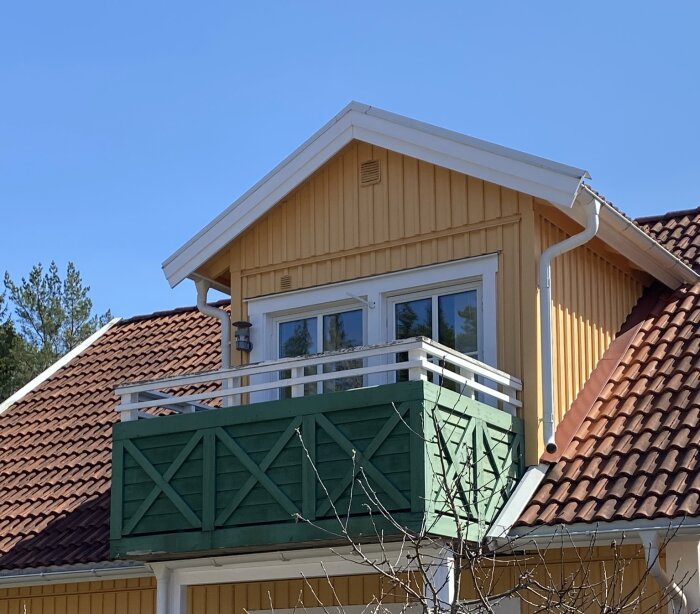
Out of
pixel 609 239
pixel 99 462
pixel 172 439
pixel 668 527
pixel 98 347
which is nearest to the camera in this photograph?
pixel 668 527

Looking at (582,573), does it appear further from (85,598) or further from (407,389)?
(85,598)

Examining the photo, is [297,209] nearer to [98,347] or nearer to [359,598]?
[359,598]

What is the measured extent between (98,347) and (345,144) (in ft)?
22.2

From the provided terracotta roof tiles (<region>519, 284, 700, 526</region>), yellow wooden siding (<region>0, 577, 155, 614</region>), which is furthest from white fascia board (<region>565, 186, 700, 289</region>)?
yellow wooden siding (<region>0, 577, 155, 614</region>)

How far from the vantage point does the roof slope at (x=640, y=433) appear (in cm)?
1065

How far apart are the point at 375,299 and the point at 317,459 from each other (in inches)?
87.5

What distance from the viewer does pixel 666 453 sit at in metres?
11.1

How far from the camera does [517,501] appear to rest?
11.3m

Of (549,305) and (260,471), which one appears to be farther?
(549,305)

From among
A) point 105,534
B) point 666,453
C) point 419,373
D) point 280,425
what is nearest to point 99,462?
point 105,534

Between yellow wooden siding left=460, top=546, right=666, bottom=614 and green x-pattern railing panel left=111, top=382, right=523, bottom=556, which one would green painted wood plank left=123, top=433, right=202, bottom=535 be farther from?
yellow wooden siding left=460, top=546, right=666, bottom=614

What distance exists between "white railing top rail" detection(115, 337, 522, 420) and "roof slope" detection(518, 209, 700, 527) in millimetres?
829

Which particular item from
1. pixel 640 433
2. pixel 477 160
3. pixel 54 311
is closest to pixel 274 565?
pixel 640 433

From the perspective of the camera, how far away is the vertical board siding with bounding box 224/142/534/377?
12297 millimetres
